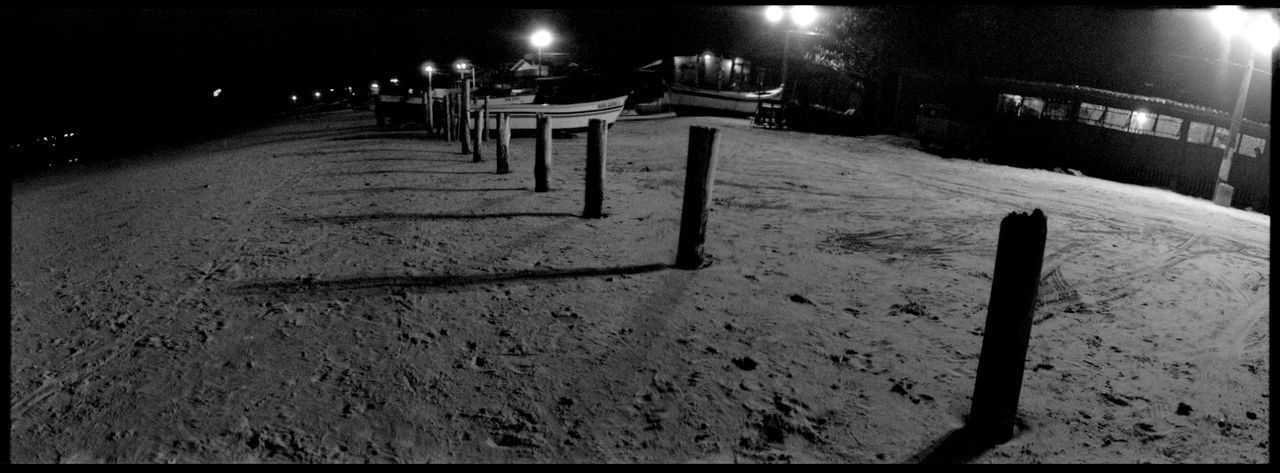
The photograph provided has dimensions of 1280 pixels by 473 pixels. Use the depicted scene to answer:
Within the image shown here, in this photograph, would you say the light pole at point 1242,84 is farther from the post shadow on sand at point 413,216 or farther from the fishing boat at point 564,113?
the fishing boat at point 564,113

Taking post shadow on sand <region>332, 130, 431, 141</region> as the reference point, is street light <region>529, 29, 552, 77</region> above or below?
above

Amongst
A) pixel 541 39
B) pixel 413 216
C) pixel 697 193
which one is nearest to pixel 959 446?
pixel 697 193

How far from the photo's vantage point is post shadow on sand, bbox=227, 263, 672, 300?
565 centimetres

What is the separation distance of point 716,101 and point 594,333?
28.1m

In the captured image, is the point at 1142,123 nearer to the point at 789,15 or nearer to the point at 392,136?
the point at 789,15

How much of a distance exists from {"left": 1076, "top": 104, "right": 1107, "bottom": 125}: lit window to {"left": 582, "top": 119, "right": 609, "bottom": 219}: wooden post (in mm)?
17258

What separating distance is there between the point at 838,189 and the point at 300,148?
14991mm

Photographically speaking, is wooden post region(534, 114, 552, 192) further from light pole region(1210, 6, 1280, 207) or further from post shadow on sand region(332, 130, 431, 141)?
light pole region(1210, 6, 1280, 207)

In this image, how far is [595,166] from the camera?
8.46 m

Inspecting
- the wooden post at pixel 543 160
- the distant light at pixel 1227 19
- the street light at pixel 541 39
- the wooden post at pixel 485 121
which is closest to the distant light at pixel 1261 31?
the distant light at pixel 1227 19

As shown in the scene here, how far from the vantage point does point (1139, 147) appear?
17547 mm

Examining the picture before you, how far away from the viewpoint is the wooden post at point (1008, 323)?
339 cm

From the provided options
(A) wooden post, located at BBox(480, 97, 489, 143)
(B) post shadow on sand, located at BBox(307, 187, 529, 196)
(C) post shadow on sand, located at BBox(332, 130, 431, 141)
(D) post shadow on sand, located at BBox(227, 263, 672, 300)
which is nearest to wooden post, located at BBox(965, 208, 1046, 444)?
(D) post shadow on sand, located at BBox(227, 263, 672, 300)

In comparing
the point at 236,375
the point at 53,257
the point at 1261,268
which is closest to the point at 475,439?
the point at 236,375
